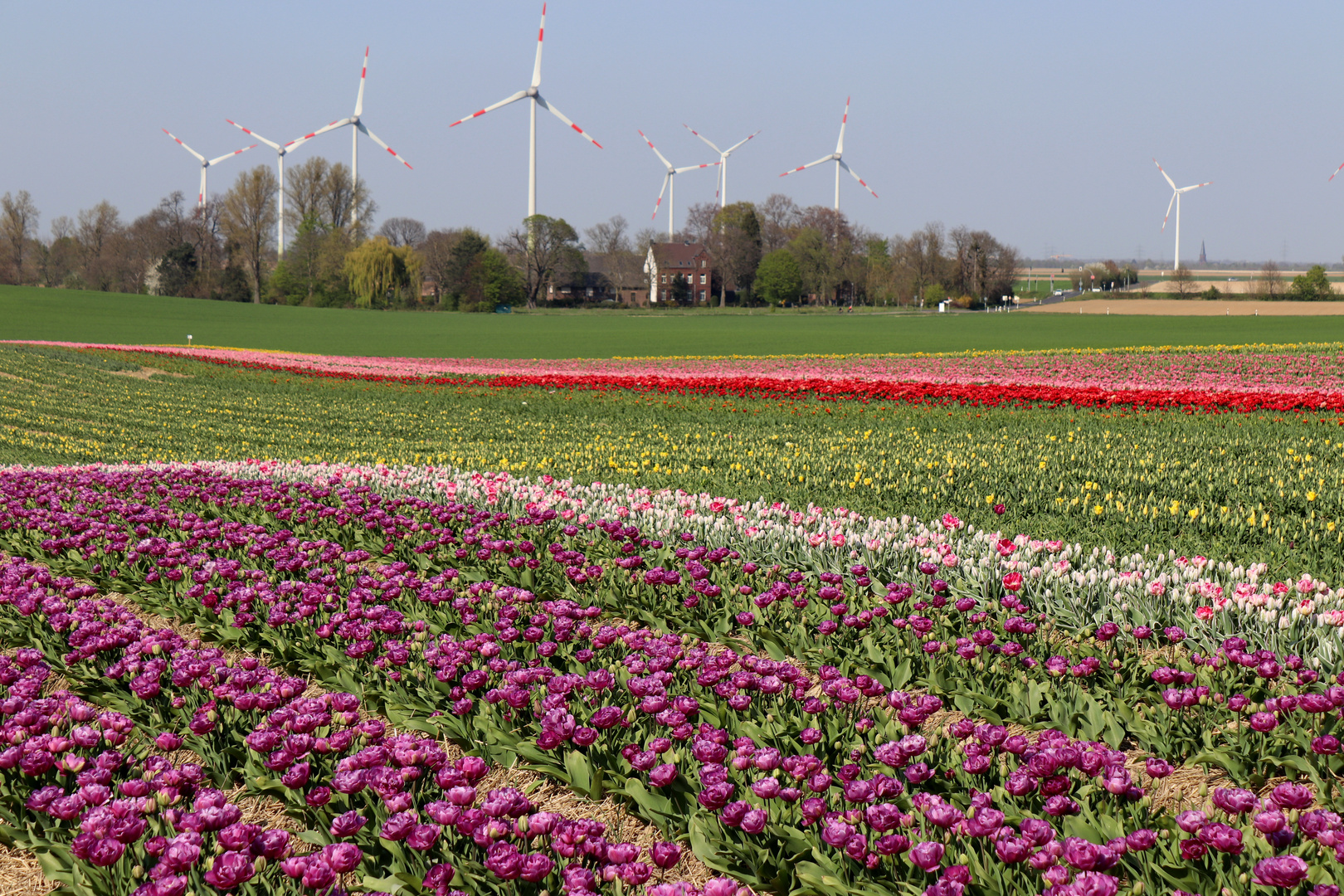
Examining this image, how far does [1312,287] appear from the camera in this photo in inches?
4144

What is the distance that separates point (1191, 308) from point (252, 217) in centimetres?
10319

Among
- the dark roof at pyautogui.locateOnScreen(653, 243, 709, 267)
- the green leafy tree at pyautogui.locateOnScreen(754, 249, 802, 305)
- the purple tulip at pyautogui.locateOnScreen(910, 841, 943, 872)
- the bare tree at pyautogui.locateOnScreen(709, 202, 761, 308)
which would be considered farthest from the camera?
the dark roof at pyautogui.locateOnScreen(653, 243, 709, 267)

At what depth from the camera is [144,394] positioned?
994 inches

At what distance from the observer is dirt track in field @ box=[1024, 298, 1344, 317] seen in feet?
292

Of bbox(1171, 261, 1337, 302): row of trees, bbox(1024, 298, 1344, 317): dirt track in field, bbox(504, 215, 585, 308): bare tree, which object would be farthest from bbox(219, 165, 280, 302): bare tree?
bbox(1171, 261, 1337, 302): row of trees

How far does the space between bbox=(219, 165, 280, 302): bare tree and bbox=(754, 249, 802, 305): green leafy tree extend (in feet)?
202

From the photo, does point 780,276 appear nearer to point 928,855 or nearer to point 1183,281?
point 1183,281

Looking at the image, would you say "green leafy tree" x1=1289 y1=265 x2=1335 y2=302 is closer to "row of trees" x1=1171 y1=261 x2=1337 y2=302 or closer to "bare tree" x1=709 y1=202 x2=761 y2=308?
"row of trees" x1=1171 y1=261 x2=1337 y2=302

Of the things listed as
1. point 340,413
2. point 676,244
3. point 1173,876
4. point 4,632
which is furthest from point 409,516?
point 676,244

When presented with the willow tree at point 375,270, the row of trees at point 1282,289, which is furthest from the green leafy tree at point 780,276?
the willow tree at point 375,270

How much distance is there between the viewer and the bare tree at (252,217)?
10612 cm

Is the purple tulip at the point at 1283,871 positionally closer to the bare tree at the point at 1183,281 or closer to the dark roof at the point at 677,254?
the bare tree at the point at 1183,281

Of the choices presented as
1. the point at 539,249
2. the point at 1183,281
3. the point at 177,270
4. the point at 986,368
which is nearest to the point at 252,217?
the point at 177,270

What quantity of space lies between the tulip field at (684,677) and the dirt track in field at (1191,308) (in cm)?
8724
